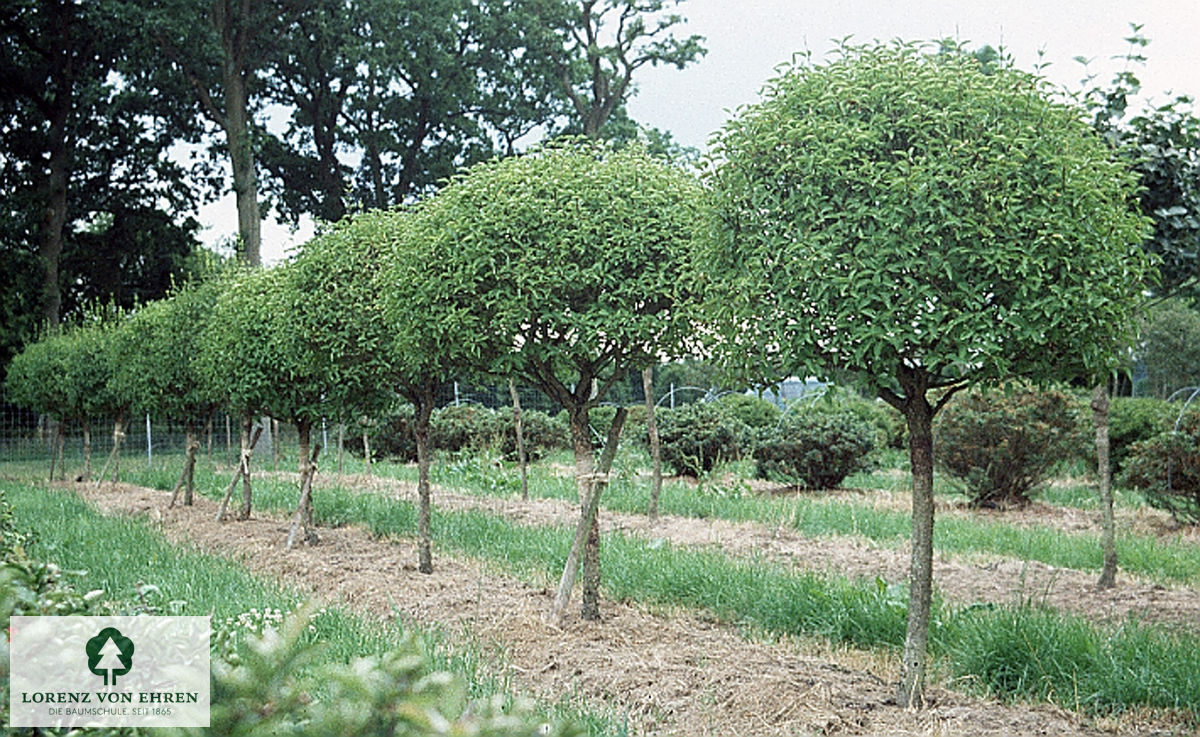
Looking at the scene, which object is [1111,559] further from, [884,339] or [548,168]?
[548,168]

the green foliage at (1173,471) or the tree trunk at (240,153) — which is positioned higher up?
the tree trunk at (240,153)

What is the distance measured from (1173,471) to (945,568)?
4229 mm

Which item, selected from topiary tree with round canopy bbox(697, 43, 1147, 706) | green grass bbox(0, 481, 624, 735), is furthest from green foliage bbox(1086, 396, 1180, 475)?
green grass bbox(0, 481, 624, 735)

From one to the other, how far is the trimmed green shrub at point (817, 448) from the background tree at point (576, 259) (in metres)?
8.55

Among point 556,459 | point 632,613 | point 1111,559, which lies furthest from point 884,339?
point 556,459

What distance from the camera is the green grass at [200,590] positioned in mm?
4746

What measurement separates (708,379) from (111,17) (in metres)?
16.7

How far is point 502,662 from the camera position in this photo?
5523 millimetres

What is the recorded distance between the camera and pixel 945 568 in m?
8.46

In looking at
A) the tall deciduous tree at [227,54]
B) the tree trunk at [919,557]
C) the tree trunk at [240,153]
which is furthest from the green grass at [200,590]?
the tall deciduous tree at [227,54]

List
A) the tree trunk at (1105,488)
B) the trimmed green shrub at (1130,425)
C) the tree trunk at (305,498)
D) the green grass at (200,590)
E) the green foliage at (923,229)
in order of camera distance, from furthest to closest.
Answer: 1. the trimmed green shrub at (1130,425)
2. the tree trunk at (305,498)
3. the tree trunk at (1105,488)
4. the green grass at (200,590)
5. the green foliage at (923,229)

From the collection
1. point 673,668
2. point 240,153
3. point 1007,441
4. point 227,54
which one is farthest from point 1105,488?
point 227,54

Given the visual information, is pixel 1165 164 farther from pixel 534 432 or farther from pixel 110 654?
pixel 534 432

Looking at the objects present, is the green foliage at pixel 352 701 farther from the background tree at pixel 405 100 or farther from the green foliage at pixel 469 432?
the background tree at pixel 405 100
